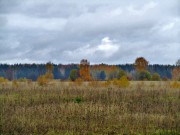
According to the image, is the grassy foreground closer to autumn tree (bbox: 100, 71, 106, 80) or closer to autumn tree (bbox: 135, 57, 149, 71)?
autumn tree (bbox: 135, 57, 149, 71)

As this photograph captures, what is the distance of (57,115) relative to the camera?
1443 centimetres

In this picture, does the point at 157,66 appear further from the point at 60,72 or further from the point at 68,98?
the point at 68,98

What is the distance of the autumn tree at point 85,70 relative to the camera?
84.2 metres

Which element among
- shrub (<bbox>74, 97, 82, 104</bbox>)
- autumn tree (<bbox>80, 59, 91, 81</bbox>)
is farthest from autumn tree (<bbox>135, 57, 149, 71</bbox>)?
shrub (<bbox>74, 97, 82, 104</bbox>)

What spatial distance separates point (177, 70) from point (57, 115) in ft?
324

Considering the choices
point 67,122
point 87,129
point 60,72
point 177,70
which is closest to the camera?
point 87,129

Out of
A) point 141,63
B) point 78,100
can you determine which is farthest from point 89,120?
point 141,63

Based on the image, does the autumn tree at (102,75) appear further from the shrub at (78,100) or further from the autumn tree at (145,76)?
the shrub at (78,100)

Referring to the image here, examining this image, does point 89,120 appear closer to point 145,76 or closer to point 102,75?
point 145,76

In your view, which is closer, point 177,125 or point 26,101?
point 177,125

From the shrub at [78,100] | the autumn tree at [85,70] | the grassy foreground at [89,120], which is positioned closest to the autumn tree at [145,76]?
the autumn tree at [85,70]

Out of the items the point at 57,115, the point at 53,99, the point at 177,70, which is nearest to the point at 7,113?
the point at 57,115

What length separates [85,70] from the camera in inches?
3472

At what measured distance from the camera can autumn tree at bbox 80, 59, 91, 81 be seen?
3317 inches
